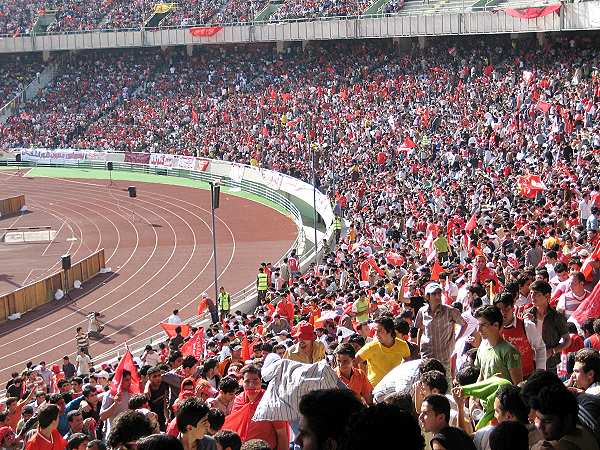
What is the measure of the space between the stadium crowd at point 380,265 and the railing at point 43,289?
6.66 metres

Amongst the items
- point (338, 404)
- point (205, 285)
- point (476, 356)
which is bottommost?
point (205, 285)

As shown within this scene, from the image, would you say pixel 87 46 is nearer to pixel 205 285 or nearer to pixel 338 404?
pixel 205 285

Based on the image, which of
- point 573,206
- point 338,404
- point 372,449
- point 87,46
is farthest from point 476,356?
point 87,46

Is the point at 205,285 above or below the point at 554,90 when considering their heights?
below

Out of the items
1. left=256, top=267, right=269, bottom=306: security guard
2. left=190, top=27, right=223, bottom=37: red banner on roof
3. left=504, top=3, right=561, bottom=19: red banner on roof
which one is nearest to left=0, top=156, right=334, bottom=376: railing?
left=256, top=267, right=269, bottom=306: security guard

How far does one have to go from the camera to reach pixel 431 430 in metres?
6.68

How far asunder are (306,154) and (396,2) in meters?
12.1

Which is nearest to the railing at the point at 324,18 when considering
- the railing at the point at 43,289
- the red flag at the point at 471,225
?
the railing at the point at 43,289

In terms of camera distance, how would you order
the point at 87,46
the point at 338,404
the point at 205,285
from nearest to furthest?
the point at 338,404, the point at 205,285, the point at 87,46

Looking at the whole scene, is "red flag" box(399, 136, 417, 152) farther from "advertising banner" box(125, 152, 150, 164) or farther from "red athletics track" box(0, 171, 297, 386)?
"advertising banner" box(125, 152, 150, 164)

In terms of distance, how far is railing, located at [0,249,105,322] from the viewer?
97.7 feet

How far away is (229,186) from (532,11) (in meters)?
15.0

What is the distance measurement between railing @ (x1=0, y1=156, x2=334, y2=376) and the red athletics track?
64 cm

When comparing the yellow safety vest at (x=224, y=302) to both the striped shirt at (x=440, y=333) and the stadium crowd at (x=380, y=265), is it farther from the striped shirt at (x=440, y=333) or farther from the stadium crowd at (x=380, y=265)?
the striped shirt at (x=440, y=333)
